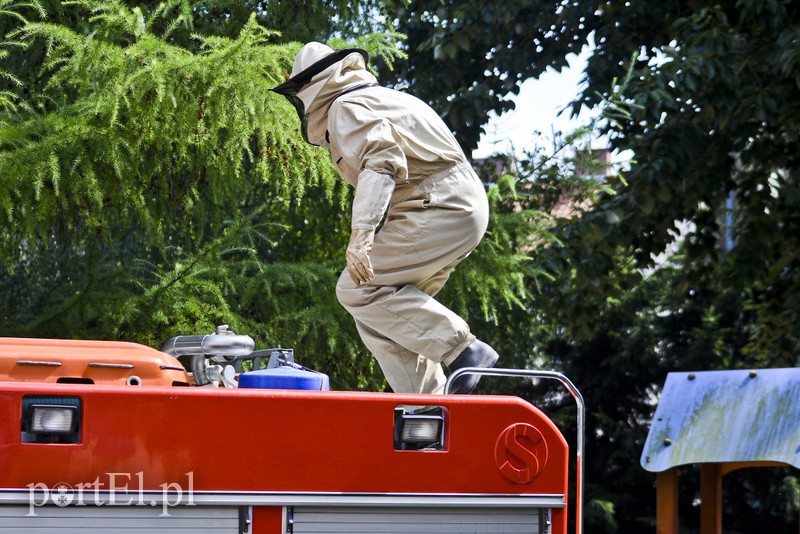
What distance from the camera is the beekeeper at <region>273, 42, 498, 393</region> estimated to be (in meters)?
4.05

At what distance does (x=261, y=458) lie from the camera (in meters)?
3.18

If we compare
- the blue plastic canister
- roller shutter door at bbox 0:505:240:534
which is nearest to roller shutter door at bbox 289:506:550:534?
roller shutter door at bbox 0:505:240:534

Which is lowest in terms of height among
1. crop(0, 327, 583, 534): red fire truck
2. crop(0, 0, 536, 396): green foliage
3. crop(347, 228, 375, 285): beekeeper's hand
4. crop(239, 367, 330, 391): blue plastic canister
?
crop(0, 327, 583, 534): red fire truck

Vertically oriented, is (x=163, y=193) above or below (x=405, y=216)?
above

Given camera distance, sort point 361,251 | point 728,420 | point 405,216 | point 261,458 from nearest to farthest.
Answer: point 261,458
point 361,251
point 405,216
point 728,420

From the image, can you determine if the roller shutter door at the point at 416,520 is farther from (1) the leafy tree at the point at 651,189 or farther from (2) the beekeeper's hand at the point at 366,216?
(1) the leafy tree at the point at 651,189

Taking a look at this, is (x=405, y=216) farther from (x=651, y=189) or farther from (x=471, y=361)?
(x=651, y=189)

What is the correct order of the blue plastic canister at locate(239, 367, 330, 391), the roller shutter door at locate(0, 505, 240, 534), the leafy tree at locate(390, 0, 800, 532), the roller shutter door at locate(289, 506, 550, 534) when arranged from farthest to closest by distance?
1. the leafy tree at locate(390, 0, 800, 532)
2. the blue plastic canister at locate(239, 367, 330, 391)
3. the roller shutter door at locate(289, 506, 550, 534)
4. the roller shutter door at locate(0, 505, 240, 534)

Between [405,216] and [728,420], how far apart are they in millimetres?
2630

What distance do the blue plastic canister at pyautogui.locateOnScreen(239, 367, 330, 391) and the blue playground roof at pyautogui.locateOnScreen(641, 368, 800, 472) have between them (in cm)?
282

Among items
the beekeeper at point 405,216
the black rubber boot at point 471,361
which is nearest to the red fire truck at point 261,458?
the black rubber boot at point 471,361

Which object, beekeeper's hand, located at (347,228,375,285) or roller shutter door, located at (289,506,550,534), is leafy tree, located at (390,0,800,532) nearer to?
beekeeper's hand, located at (347,228,375,285)

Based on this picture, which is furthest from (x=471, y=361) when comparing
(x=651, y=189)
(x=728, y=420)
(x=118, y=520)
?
(x=651, y=189)

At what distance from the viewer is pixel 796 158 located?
33.5ft
